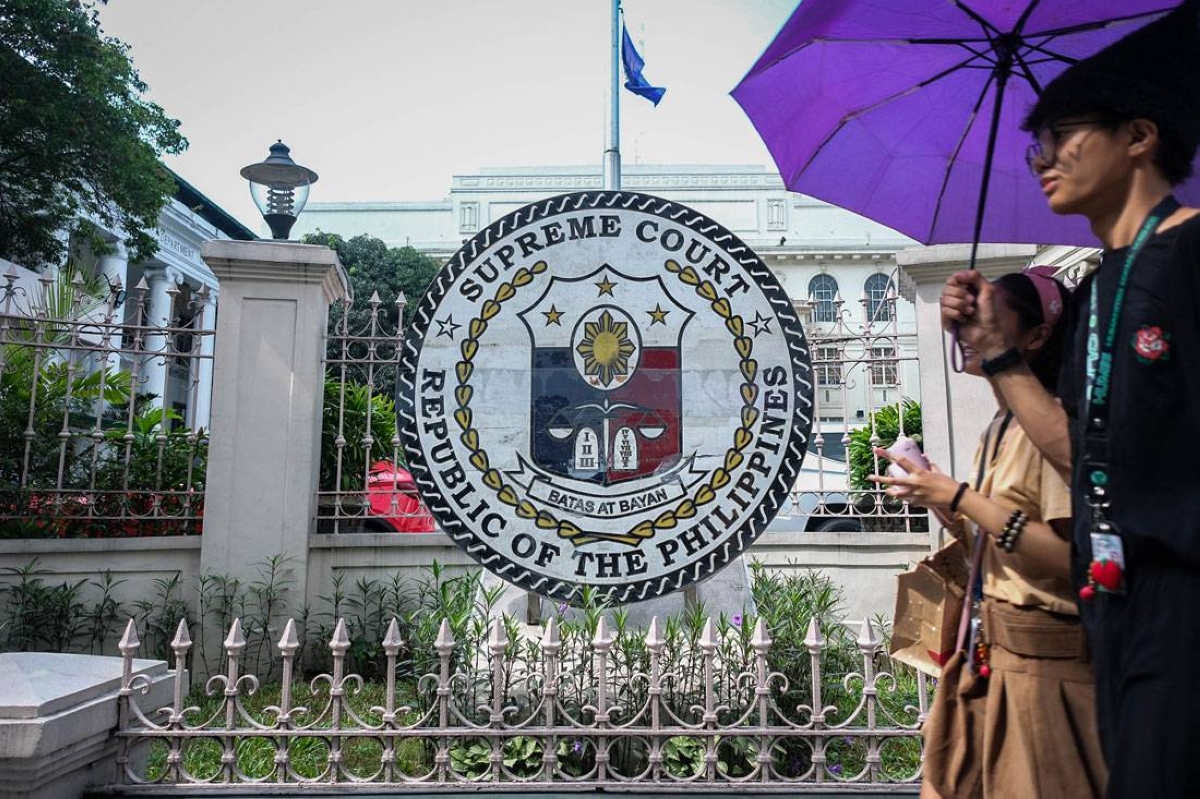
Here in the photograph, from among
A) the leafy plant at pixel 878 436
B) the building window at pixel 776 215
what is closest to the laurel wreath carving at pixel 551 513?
the leafy plant at pixel 878 436

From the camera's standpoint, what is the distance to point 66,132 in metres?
13.0

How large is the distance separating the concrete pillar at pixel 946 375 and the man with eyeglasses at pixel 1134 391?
3.62m

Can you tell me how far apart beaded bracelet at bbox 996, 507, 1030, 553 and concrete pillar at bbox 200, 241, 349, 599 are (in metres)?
4.41

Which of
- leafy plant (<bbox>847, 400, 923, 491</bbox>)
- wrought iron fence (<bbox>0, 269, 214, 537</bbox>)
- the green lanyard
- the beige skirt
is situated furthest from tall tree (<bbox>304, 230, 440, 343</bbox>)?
the green lanyard

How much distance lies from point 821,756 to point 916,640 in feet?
3.97

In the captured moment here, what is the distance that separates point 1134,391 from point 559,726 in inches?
95.9

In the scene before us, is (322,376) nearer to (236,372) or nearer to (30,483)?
(236,372)

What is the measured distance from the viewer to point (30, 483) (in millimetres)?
5500

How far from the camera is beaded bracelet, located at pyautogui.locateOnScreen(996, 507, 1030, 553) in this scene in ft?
5.15

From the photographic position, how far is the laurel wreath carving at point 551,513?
140 inches

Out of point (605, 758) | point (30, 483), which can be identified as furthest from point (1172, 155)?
point (30, 483)

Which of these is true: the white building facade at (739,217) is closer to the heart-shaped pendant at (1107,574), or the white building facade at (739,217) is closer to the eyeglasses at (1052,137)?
the eyeglasses at (1052,137)

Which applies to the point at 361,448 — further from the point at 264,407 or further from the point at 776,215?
the point at 776,215

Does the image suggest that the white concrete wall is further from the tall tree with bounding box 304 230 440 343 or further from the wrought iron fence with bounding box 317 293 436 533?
the tall tree with bounding box 304 230 440 343
